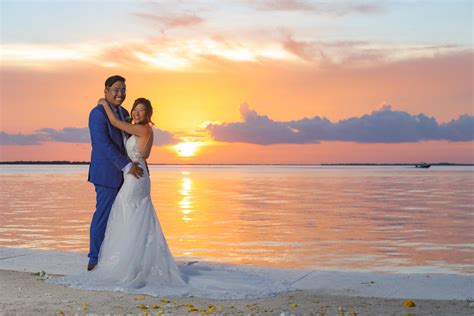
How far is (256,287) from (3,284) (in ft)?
9.91

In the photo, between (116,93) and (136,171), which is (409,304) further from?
(116,93)

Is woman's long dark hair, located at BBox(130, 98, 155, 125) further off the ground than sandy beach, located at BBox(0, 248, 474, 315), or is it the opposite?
woman's long dark hair, located at BBox(130, 98, 155, 125)

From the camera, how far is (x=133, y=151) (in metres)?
8.00

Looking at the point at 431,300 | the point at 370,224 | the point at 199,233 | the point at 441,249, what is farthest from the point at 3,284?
the point at 370,224

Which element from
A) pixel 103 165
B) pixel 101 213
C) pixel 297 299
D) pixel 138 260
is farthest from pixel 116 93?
pixel 297 299

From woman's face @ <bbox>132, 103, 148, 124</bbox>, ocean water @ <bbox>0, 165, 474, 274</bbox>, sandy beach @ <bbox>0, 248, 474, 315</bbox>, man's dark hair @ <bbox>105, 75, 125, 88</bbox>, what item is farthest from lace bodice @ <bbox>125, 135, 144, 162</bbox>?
ocean water @ <bbox>0, 165, 474, 274</bbox>

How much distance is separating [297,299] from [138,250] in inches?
81.0

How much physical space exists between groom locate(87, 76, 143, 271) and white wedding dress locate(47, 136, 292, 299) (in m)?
0.15

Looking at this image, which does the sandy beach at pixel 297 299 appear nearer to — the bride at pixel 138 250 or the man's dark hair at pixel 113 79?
the bride at pixel 138 250

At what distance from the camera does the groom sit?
26.5ft

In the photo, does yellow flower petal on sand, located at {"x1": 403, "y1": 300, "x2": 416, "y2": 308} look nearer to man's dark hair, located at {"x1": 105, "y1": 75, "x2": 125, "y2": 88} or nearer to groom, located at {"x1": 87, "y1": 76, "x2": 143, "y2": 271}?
groom, located at {"x1": 87, "y1": 76, "x2": 143, "y2": 271}

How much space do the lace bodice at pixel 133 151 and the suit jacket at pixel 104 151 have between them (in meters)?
0.08

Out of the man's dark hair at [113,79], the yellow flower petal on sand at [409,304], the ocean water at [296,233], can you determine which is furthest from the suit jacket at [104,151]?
the yellow flower petal on sand at [409,304]

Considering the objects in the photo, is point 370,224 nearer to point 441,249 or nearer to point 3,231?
point 441,249
